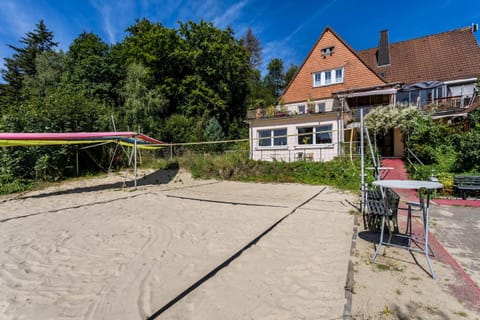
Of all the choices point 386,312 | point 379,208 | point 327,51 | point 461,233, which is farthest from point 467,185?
point 327,51

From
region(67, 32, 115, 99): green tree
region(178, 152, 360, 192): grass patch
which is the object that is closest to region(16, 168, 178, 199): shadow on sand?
region(178, 152, 360, 192): grass patch

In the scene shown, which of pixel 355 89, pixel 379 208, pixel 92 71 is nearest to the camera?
A: pixel 379 208

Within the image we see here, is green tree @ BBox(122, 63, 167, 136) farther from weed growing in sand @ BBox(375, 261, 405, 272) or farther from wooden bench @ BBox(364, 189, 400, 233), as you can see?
weed growing in sand @ BBox(375, 261, 405, 272)

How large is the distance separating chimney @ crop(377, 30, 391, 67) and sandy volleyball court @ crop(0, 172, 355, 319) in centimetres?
1894

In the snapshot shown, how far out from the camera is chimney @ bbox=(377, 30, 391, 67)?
64.6 ft

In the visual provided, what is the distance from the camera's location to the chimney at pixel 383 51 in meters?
19.7

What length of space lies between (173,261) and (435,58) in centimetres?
2408

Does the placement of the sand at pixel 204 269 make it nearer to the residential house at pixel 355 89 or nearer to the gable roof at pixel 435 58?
the residential house at pixel 355 89

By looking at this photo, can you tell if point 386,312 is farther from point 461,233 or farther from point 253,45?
point 253,45

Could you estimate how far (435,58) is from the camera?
1786 cm

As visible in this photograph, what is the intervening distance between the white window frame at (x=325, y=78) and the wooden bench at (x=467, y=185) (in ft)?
42.7

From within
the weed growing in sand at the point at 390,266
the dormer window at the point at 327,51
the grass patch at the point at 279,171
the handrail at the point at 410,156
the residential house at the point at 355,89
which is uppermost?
the dormer window at the point at 327,51

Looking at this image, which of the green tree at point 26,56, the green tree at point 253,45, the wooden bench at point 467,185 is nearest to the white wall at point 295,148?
the wooden bench at point 467,185

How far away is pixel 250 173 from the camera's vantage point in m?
12.3
